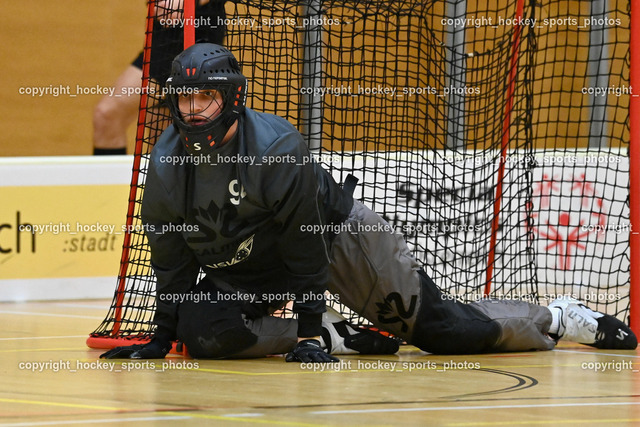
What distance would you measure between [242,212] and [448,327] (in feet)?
3.30

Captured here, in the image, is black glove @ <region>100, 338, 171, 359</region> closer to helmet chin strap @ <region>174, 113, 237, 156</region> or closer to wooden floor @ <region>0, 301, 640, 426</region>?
wooden floor @ <region>0, 301, 640, 426</region>

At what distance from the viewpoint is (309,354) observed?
403 cm

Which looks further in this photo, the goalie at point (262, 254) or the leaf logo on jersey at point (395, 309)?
the leaf logo on jersey at point (395, 309)

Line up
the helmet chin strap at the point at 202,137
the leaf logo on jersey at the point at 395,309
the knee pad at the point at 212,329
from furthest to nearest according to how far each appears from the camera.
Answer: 1. the leaf logo on jersey at the point at 395,309
2. the knee pad at the point at 212,329
3. the helmet chin strap at the point at 202,137

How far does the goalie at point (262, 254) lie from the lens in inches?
155

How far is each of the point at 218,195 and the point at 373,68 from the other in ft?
6.83

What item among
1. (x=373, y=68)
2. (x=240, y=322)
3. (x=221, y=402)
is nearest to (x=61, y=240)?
(x=373, y=68)

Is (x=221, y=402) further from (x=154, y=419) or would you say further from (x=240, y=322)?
(x=240, y=322)

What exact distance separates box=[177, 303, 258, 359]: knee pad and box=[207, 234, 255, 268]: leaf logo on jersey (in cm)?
17

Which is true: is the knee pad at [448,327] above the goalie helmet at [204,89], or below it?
below

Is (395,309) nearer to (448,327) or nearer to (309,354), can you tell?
(448,327)

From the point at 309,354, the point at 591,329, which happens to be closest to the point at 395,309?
the point at 309,354

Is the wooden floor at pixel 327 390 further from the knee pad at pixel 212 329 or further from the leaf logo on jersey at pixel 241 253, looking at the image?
the leaf logo on jersey at pixel 241 253

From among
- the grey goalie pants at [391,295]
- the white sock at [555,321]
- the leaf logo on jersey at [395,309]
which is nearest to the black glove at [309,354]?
the grey goalie pants at [391,295]
